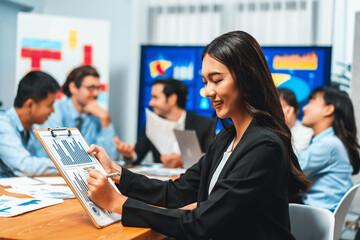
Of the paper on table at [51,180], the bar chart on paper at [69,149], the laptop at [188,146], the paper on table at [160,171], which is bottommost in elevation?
the paper on table at [160,171]

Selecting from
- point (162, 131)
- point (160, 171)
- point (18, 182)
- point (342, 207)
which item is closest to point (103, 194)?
point (18, 182)

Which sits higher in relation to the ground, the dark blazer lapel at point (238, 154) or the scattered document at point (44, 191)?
the dark blazer lapel at point (238, 154)

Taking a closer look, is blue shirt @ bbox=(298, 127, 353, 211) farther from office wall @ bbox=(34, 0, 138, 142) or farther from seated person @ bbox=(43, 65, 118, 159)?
office wall @ bbox=(34, 0, 138, 142)

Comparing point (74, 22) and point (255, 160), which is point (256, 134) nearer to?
point (255, 160)

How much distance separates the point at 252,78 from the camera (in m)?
1.33

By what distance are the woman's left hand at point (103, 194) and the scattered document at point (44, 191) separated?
44cm

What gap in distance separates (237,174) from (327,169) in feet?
5.28

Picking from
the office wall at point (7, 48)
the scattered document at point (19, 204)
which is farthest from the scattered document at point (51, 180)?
the office wall at point (7, 48)

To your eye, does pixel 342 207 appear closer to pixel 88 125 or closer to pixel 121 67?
pixel 88 125

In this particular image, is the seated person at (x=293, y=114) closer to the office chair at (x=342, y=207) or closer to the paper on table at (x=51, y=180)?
the office chair at (x=342, y=207)

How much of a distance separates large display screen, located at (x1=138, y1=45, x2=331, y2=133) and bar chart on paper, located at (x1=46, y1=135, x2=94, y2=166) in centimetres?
313

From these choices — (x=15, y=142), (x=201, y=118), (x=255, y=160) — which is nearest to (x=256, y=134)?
(x=255, y=160)

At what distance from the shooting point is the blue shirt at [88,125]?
12.2 ft

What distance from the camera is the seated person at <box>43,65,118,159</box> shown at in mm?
3859
